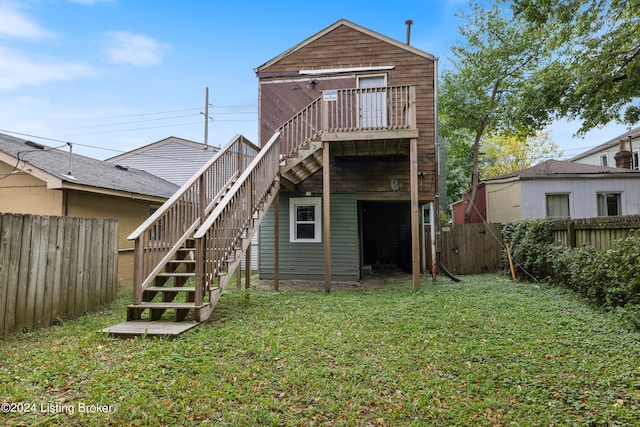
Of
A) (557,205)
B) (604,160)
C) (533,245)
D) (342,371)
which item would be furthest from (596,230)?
(604,160)

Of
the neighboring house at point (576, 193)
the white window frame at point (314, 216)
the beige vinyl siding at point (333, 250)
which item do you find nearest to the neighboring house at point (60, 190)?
the beige vinyl siding at point (333, 250)

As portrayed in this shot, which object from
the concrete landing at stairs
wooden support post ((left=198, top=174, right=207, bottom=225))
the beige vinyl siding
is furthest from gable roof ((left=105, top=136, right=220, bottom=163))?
the concrete landing at stairs

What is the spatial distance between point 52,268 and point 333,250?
22.3 feet

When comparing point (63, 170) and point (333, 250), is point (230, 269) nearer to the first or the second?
point (333, 250)

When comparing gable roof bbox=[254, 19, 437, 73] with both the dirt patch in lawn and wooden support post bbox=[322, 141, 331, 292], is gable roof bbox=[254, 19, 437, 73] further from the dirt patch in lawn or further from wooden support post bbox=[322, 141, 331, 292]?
the dirt patch in lawn

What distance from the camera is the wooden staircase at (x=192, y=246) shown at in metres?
4.91

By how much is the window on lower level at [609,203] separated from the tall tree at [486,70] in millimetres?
3962

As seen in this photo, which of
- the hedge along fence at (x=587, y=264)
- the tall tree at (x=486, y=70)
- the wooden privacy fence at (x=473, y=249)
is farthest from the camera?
the tall tree at (x=486, y=70)

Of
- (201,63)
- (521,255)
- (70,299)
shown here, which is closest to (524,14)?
(521,255)

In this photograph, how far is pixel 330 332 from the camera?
463 cm

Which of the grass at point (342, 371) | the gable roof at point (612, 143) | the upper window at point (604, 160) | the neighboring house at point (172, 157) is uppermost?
the gable roof at point (612, 143)

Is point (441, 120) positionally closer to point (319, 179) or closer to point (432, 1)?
point (432, 1)

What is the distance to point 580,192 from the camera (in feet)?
41.9

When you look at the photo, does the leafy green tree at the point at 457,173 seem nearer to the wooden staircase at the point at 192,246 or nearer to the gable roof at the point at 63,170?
the gable roof at the point at 63,170
